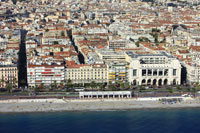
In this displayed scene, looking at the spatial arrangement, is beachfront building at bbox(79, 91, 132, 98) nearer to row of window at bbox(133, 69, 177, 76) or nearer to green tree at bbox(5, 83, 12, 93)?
row of window at bbox(133, 69, 177, 76)

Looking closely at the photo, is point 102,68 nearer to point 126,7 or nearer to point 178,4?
point 126,7

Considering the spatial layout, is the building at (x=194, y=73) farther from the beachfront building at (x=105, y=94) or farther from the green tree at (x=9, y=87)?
the green tree at (x=9, y=87)

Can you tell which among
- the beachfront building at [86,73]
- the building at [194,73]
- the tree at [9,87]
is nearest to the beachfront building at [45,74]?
the beachfront building at [86,73]

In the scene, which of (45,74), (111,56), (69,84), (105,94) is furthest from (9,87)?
(111,56)

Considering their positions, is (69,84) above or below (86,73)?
below

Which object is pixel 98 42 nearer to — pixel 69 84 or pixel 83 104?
pixel 69 84
